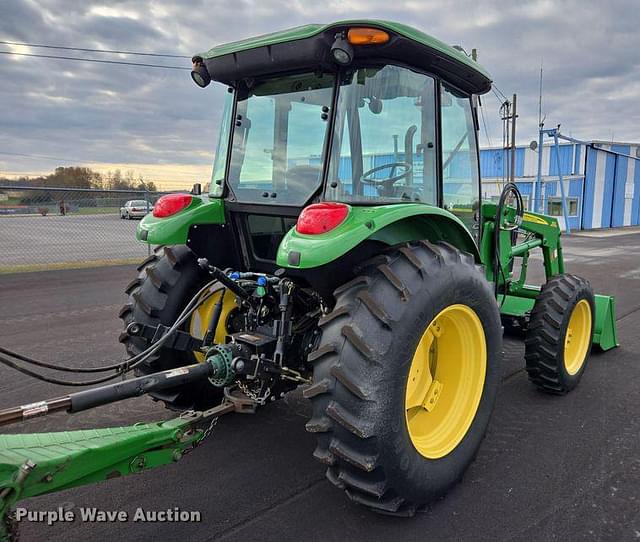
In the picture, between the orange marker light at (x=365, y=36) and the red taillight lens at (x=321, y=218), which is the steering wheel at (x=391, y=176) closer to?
the red taillight lens at (x=321, y=218)

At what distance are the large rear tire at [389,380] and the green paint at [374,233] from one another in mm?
184

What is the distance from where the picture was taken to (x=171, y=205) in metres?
3.34

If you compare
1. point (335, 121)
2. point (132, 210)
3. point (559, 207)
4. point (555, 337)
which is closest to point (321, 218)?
point (335, 121)

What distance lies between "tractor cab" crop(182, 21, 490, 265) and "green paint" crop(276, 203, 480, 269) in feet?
0.63

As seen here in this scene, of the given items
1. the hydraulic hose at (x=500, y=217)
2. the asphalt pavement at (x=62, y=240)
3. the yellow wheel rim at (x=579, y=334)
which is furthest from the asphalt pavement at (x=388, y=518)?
the asphalt pavement at (x=62, y=240)

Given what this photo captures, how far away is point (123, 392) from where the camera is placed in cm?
225

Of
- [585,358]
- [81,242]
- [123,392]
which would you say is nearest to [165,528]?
[123,392]

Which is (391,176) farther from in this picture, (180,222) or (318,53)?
(180,222)

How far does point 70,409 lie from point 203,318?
4.62ft

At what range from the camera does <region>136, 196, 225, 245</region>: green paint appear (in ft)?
10.5

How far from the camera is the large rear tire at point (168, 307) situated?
10.8ft

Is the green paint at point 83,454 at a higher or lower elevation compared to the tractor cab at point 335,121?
lower

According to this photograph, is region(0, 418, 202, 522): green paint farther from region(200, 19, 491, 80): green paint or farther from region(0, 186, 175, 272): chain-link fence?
region(0, 186, 175, 272): chain-link fence

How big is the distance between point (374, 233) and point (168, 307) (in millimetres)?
1536
